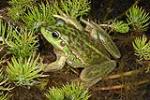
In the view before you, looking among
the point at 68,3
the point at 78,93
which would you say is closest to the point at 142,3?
the point at 68,3

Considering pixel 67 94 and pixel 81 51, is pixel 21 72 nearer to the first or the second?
pixel 67 94

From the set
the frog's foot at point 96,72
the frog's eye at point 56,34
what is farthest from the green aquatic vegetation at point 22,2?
the frog's foot at point 96,72

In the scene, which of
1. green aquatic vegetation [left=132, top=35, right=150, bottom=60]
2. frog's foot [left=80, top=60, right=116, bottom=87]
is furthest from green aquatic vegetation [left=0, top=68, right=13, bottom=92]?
green aquatic vegetation [left=132, top=35, right=150, bottom=60]

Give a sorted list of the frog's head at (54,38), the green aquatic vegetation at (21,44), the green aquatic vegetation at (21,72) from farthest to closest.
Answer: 1. the frog's head at (54,38)
2. the green aquatic vegetation at (21,44)
3. the green aquatic vegetation at (21,72)

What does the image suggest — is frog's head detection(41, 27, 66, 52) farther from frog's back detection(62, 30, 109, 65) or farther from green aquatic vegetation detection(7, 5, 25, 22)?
green aquatic vegetation detection(7, 5, 25, 22)

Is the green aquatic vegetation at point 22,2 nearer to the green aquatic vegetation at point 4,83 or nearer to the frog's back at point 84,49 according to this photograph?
the frog's back at point 84,49

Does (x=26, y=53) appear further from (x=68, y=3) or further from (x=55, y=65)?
(x=68, y=3)
